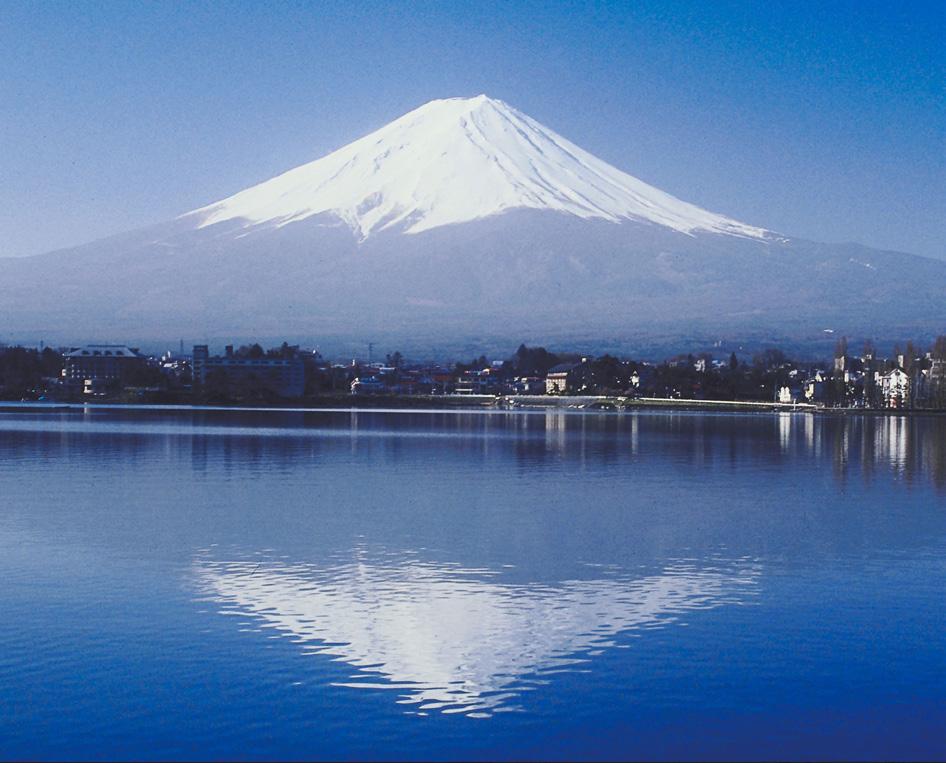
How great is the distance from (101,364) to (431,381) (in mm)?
32821

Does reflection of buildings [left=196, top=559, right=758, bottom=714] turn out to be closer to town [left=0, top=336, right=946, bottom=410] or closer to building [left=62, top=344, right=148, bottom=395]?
town [left=0, top=336, right=946, bottom=410]

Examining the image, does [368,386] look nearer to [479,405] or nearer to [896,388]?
[479,405]

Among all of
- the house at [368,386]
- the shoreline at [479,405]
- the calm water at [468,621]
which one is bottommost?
the shoreline at [479,405]

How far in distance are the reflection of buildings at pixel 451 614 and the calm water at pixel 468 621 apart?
0.10 feet

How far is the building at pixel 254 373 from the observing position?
101 m

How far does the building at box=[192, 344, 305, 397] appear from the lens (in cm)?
10131

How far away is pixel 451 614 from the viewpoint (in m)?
9.65

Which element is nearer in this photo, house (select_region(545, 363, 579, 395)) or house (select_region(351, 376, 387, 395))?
house (select_region(351, 376, 387, 395))

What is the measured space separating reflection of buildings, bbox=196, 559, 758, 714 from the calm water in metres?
0.03

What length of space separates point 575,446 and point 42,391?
83223mm

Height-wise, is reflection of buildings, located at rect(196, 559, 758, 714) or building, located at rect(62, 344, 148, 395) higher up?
building, located at rect(62, 344, 148, 395)

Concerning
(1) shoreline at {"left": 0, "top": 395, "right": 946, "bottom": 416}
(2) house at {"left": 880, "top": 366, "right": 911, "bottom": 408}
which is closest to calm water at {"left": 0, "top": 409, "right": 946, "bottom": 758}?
(1) shoreline at {"left": 0, "top": 395, "right": 946, "bottom": 416}

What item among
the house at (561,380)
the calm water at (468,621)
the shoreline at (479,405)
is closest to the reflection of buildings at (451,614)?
the calm water at (468,621)

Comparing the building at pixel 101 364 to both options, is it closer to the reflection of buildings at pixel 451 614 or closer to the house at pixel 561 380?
the house at pixel 561 380
